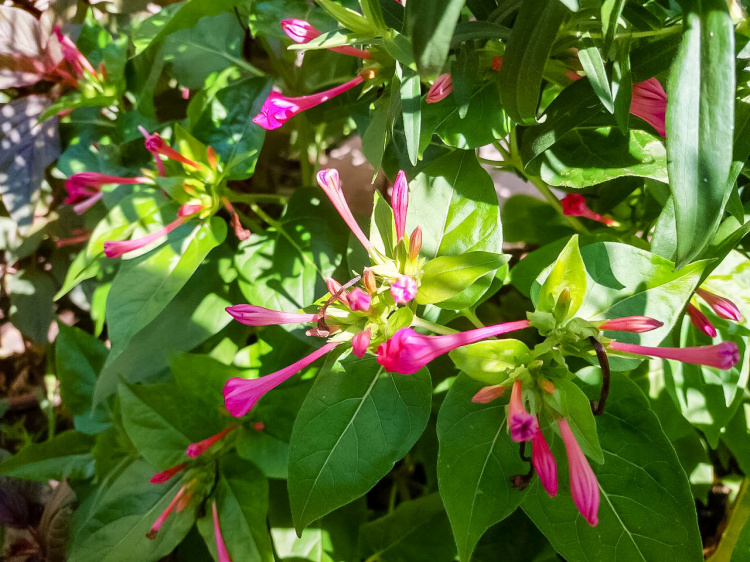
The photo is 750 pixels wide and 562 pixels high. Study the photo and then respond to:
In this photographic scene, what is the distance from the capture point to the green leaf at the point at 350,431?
1.49 feet

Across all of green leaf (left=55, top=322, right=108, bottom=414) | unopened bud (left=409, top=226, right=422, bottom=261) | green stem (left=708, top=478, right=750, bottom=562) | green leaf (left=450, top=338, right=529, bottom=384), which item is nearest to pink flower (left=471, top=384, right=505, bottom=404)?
green leaf (left=450, top=338, right=529, bottom=384)

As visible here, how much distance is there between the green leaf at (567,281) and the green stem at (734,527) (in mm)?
428

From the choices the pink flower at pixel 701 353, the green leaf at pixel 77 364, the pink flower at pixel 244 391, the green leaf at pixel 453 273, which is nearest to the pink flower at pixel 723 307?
the pink flower at pixel 701 353

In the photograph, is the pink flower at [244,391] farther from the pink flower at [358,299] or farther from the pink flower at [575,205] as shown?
the pink flower at [575,205]

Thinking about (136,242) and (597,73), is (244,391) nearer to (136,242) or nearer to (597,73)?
(136,242)

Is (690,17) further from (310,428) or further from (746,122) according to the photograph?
(310,428)

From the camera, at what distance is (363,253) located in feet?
1.84

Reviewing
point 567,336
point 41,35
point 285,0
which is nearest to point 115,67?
point 41,35

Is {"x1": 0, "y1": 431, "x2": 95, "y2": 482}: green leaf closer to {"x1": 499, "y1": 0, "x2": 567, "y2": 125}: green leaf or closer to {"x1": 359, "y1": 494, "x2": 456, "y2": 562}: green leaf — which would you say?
{"x1": 359, "y1": 494, "x2": 456, "y2": 562}: green leaf

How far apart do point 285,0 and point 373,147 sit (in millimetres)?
266

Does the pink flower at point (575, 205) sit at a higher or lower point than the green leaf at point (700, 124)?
lower

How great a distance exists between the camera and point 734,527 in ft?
2.13

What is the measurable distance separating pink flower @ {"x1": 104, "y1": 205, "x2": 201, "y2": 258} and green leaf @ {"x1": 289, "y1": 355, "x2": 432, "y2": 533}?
0.25 m

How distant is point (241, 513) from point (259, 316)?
11.3 inches
